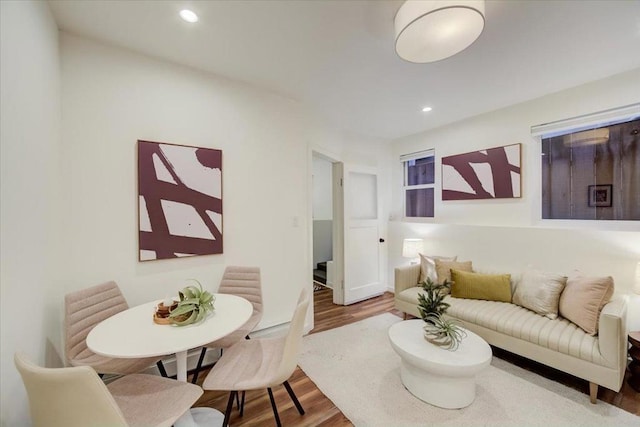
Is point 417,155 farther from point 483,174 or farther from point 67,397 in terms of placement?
point 67,397

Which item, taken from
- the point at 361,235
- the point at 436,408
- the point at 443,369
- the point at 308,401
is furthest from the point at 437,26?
the point at 361,235

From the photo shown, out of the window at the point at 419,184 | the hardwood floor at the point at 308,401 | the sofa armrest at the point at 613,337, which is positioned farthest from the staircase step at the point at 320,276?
the sofa armrest at the point at 613,337

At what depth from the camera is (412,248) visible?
3732 millimetres

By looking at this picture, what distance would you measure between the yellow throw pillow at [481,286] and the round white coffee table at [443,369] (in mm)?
860

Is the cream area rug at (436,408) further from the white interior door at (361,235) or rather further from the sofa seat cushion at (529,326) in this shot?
the white interior door at (361,235)

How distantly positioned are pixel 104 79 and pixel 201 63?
0.74 m

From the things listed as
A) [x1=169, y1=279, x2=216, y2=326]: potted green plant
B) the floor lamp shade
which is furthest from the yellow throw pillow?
[x1=169, y1=279, x2=216, y2=326]: potted green plant

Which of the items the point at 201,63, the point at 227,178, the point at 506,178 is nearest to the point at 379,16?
the point at 201,63

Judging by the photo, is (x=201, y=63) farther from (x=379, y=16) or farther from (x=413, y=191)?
(x=413, y=191)

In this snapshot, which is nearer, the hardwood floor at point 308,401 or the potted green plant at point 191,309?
the potted green plant at point 191,309

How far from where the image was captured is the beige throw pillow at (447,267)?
10.00ft

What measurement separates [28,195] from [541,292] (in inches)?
151

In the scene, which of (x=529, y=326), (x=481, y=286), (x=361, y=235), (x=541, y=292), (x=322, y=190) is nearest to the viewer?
(x=529, y=326)

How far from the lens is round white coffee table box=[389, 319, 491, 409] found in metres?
1.74
